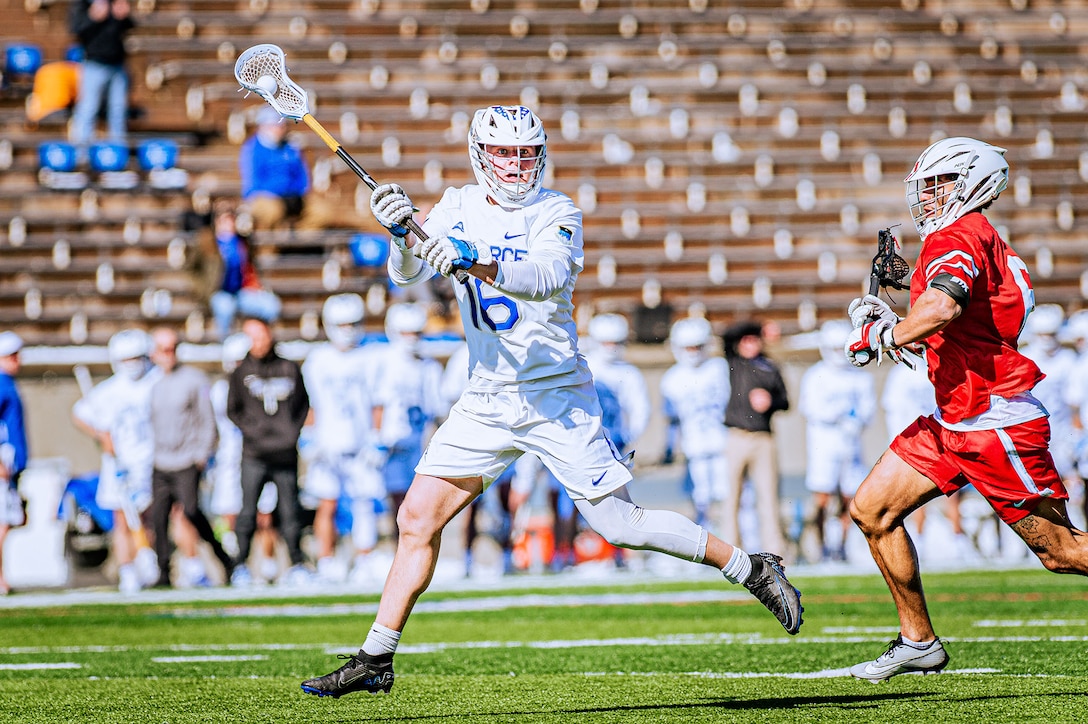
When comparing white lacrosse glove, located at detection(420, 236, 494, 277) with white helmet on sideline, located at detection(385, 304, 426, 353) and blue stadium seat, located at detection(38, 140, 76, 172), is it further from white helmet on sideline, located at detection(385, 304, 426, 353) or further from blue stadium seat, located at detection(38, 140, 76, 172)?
blue stadium seat, located at detection(38, 140, 76, 172)

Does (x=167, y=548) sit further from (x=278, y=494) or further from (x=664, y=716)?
(x=664, y=716)

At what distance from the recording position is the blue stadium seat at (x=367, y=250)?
53.1 feet

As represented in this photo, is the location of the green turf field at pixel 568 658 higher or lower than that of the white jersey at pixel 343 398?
lower

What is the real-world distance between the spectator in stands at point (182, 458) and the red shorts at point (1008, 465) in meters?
7.75

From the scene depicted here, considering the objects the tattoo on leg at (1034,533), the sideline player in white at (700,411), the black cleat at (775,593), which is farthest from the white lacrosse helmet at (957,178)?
the sideline player in white at (700,411)

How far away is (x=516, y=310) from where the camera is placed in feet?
17.0

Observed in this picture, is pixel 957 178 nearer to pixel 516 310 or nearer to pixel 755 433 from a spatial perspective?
pixel 516 310

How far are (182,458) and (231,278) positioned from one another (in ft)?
10.2

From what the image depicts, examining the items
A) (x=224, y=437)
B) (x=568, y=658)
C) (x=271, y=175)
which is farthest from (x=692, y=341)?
(x=568, y=658)

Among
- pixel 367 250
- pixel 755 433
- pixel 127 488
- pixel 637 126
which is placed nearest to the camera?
pixel 127 488

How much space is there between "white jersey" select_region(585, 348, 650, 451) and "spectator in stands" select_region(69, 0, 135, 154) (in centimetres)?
699

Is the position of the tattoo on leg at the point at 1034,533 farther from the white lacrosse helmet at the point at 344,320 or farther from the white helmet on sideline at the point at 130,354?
the white helmet on sideline at the point at 130,354

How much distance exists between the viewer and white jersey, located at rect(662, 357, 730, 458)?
13188 millimetres

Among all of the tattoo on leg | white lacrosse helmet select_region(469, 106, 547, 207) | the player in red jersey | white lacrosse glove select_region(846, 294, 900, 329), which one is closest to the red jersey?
the player in red jersey
